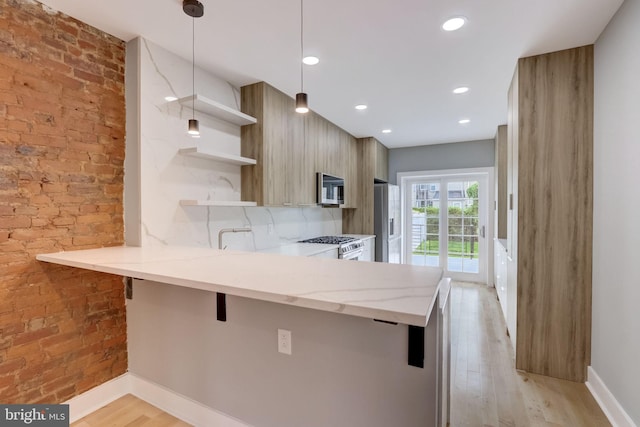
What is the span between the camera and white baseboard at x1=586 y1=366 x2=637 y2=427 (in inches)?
70.1

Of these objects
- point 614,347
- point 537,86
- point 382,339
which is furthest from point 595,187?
point 382,339

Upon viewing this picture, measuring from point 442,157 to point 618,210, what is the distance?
4000mm

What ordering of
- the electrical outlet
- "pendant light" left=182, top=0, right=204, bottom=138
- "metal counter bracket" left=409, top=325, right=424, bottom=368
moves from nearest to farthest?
1. "metal counter bracket" left=409, top=325, right=424, bottom=368
2. the electrical outlet
3. "pendant light" left=182, top=0, right=204, bottom=138

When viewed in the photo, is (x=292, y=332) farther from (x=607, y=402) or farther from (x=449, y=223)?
(x=449, y=223)

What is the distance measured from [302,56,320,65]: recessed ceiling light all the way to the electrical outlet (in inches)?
82.1

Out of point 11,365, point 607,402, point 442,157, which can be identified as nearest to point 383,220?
point 442,157

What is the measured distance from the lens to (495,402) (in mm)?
2143

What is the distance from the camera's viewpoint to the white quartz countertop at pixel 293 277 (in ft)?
3.10

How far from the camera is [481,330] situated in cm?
341

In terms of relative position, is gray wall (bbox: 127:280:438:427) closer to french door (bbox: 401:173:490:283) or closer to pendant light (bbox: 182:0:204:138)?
pendant light (bbox: 182:0:204:138)

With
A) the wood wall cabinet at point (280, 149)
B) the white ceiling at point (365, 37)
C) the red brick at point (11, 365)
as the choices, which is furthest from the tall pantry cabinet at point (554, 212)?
the red brick at point (11, 365)

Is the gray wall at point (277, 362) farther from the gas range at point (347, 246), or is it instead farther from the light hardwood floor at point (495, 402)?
the gas range at point (347, 246)

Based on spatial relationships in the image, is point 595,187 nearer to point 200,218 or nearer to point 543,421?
point 543,421

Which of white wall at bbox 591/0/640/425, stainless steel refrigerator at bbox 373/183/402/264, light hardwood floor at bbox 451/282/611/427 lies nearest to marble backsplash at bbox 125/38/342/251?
light hardwood floor at bbox 451/282/611/427
